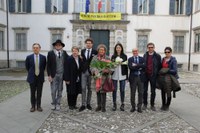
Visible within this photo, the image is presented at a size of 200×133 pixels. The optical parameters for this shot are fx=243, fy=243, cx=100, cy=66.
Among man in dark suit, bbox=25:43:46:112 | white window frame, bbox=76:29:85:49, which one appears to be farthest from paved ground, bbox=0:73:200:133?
white window frame, bbox=76:29:85:49

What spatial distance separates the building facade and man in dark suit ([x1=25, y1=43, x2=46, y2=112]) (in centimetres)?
1421

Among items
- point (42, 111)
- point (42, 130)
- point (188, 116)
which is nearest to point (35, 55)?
point (42, 111)

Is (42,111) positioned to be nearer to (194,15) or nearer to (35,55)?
(35,55)

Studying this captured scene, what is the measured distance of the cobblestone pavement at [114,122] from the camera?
5316 millimetres

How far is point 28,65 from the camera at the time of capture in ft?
21.6

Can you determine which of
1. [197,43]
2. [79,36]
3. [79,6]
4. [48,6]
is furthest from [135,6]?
[48,6]

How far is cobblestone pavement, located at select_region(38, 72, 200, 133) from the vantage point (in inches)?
209

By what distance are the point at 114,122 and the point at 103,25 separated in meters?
15.5

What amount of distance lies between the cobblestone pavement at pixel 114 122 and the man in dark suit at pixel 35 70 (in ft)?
2.30

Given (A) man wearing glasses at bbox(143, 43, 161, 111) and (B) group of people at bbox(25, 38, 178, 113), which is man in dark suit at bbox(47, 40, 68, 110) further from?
(A) man wearing glasses at bbox(143, 43, 161, 111)

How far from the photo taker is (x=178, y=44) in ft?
69.1

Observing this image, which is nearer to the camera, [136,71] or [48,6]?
[136,71]

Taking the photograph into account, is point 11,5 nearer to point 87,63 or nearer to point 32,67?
point 32,67

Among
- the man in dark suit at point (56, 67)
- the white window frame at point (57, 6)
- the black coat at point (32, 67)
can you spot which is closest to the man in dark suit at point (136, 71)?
the man in dark suit at point (56, 67)
